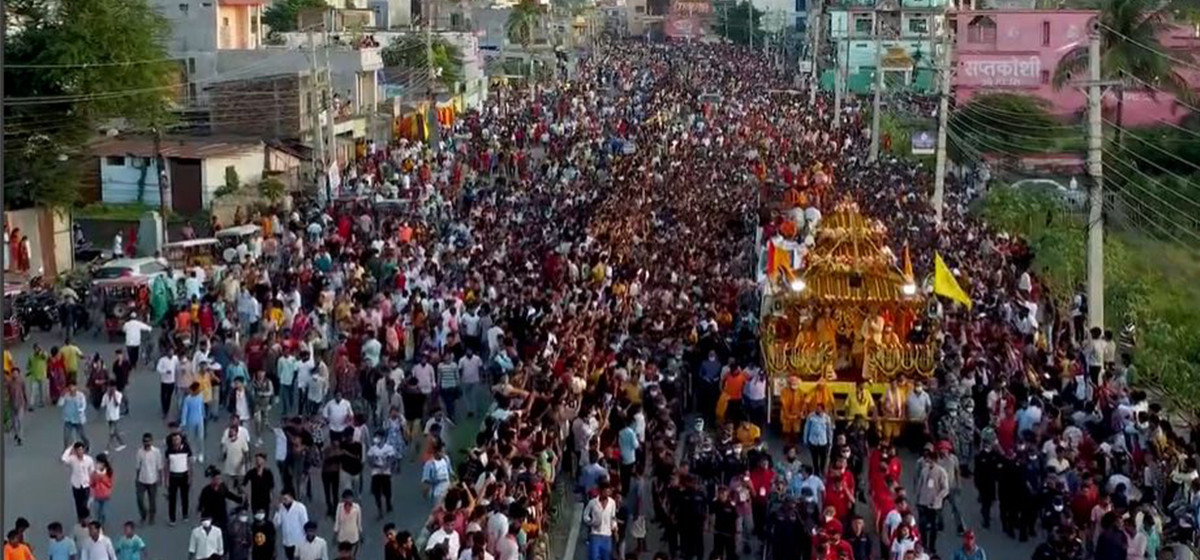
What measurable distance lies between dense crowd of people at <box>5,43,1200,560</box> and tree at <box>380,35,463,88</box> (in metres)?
35.4

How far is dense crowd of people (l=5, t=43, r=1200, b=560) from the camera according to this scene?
41.2 ft

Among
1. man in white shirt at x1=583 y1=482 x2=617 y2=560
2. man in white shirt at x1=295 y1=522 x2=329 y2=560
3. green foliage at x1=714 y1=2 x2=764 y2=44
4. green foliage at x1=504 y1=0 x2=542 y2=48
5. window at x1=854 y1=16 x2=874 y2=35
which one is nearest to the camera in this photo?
man in white shirt at x1=295 y1=522 x2=329 y2=560

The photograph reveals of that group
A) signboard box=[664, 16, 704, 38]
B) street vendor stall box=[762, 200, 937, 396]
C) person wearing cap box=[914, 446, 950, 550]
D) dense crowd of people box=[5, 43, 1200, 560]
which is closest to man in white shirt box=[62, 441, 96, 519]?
dense crowd of people box=[5, 43, 1200, 560]

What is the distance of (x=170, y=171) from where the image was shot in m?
35.9

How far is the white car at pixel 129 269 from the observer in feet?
78.1

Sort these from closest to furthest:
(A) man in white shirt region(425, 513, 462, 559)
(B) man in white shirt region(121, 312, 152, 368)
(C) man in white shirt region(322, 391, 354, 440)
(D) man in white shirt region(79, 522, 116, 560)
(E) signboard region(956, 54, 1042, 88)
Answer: (A) man in white shirt region(425, 513, 462, 559) < (D) man in white shirt region(79, 522, 116, 560) < (C) man in white shirt region(322, 391, 354, 440) < (B) man in white shirt region(121, 312, 152, 368) < (E) signboard region(956, 54, 1042, 88)

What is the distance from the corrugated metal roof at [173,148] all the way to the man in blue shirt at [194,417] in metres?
20.4

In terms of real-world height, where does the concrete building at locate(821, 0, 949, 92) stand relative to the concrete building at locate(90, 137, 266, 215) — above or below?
above

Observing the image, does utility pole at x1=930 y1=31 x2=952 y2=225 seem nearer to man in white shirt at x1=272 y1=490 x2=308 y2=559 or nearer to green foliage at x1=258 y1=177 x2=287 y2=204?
green foliage at x1=258 y1=177 x2=287 y2=204

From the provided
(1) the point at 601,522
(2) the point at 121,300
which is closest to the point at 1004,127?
(2) the point at 121,300

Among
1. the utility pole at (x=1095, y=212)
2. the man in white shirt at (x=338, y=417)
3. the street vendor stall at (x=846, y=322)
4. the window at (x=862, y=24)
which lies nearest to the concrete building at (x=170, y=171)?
the utility pole at (x=1095, y=212)

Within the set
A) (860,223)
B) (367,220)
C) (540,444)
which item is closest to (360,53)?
(367,220)

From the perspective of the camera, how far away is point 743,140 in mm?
48469

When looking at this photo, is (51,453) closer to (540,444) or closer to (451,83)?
(540,444)
